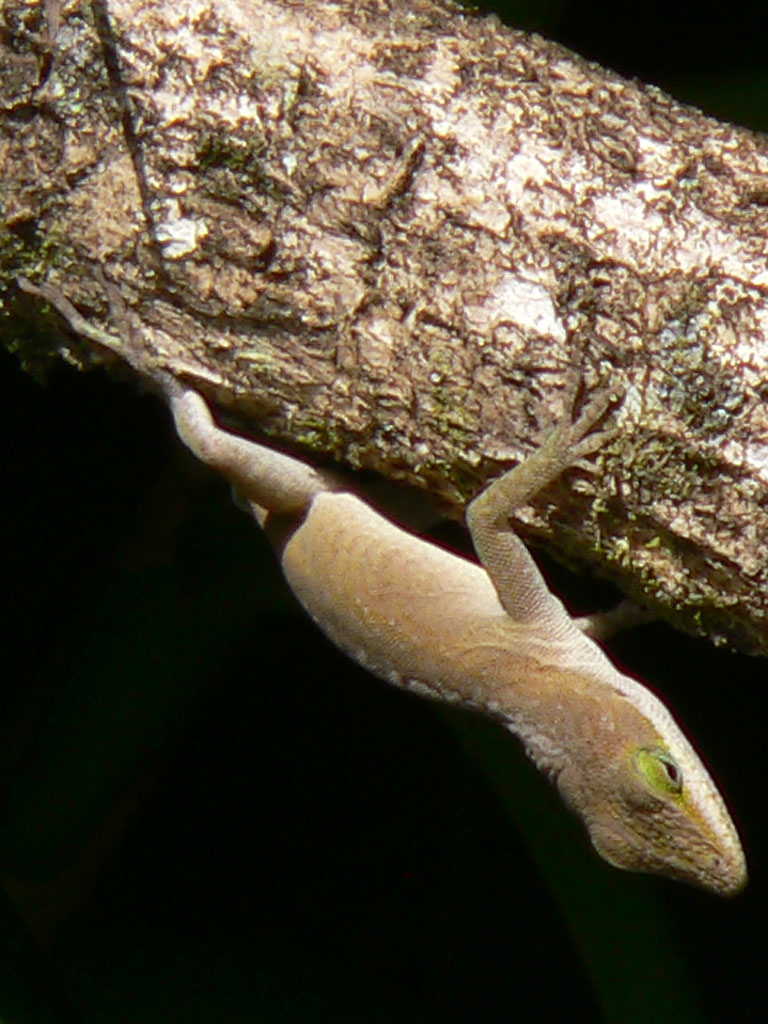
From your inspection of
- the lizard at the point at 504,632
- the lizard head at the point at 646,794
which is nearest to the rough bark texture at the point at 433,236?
the lizard at the point at 504,632

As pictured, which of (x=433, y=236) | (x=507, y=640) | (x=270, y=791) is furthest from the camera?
(x=270, y=791)

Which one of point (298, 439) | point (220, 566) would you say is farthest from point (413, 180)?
point (220, 566)

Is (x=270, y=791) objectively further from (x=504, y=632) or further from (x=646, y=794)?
(x=646, y=794)

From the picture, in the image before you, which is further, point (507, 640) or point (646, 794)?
point (507, 640)

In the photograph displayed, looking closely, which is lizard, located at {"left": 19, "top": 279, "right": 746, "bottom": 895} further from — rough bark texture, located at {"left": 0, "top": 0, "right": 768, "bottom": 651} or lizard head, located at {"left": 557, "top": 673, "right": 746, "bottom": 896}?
rough bark texture, located at {"left": 0, "top": 0, "right": 768, "bottom": 651}

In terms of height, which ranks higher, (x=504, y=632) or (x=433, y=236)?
(x=433, y=236)

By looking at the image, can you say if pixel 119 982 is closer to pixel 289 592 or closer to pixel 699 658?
pixel 289 592

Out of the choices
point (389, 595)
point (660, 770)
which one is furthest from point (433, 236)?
point (660, 770)
